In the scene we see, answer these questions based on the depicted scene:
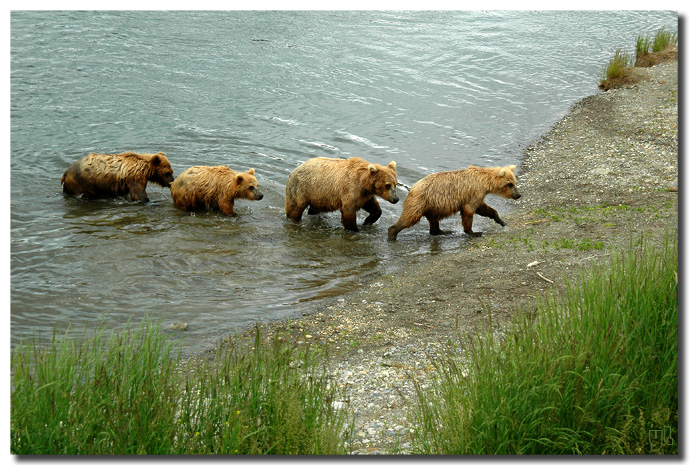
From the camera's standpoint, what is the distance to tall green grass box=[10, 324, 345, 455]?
4043mm

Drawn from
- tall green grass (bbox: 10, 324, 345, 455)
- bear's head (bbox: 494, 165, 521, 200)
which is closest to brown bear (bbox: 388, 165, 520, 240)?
bear's head (bbox: 494, 165, 521, 200)

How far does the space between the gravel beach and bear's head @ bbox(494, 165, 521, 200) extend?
0.60m

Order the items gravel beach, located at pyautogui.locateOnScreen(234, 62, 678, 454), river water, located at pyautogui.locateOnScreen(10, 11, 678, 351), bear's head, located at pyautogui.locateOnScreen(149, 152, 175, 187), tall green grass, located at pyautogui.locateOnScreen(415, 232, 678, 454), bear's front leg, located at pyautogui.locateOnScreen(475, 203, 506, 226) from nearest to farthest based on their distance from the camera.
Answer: tall green grass, located at pyautogui.locateOnScreen(415, 232, 678, 454) → gravel beach, located at pyautogui.locateOnScreen(234, 62, 678, 454) → river water, located at pyautogui.locateOnScreen(10, 11, 678, 351) → bear's front leg, located at pyautogui.locateOnScreen(475, 203, 506, 226) → bear's head, located at pyautogui.locateOnScreen(149, 152, 175, 187)

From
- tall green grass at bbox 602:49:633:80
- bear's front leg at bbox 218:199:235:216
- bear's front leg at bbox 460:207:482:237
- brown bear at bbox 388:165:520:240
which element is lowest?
bear's front leg at bbox 218:199:235:216

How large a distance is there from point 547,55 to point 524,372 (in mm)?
22912

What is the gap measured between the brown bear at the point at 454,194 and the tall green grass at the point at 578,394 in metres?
6.62

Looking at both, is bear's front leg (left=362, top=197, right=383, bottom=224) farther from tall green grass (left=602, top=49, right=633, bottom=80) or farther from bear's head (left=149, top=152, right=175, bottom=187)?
tall green grass (left=602, top=49, right=633, bottom=80)

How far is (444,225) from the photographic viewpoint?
41.7ft

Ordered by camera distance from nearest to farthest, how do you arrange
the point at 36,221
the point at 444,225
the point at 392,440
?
the point at 392,440 → the point at 36,221 → the point at 444,225

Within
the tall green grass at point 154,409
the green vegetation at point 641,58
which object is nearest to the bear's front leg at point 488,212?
the tall green grass at point 154,409

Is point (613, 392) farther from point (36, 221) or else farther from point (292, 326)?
point (36, 221)

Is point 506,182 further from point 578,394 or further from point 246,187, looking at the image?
point 578,394

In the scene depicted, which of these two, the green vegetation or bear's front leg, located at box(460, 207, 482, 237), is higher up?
the green vegetation
